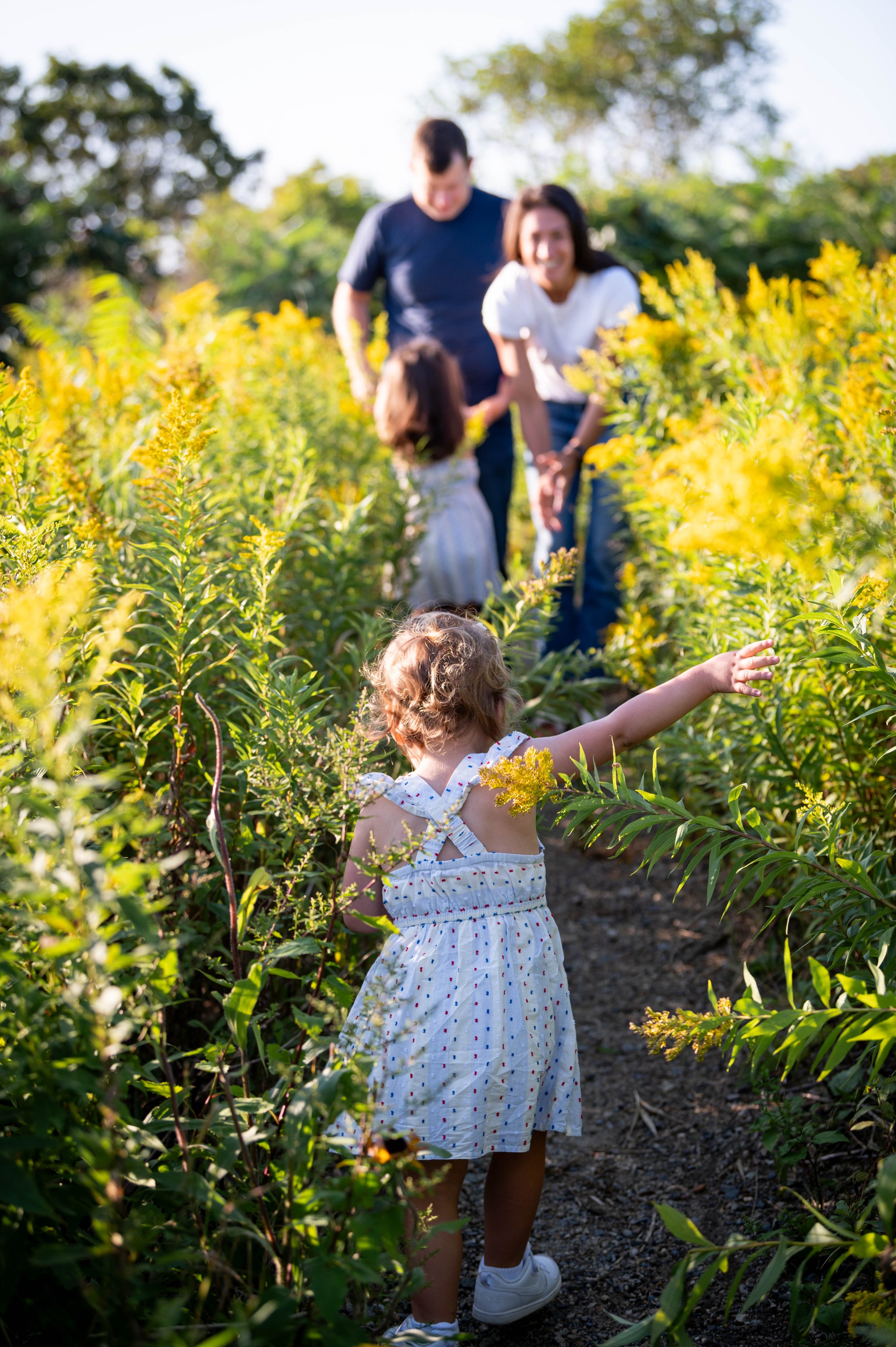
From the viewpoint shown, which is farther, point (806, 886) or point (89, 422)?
point (89, 422)

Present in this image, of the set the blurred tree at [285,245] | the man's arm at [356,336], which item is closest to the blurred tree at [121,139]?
the blurred tree at [285,245]

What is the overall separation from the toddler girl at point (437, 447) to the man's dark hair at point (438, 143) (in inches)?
32.5

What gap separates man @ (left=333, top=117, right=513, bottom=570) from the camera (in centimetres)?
409

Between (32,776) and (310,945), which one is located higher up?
(32,776)

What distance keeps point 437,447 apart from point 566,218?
0.99 meters

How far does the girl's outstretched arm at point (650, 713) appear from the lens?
159 centimetres

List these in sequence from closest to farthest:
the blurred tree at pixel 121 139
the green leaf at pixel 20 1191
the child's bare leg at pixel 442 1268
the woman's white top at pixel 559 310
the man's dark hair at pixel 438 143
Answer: the green leaf at pixel 20 1191, the child's bare leg at pixel 442 1268, the woman's white top at pixel 559 310, the man's dark hair at pixel 438 143, the blurred tree at pixel 121 139

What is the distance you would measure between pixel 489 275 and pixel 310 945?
135 inches

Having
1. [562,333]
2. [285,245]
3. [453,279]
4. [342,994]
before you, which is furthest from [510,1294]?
[285,245]

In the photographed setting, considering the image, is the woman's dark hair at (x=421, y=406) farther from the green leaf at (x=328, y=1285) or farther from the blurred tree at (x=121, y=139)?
the blurred tree at (x=121, y=139)

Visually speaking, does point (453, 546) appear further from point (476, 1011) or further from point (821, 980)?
point (821, 980)

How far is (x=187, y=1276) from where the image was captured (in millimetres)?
1175

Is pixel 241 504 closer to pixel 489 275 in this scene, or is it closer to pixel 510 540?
pixel 489 275

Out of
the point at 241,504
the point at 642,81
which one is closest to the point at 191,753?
the point at 241,504
